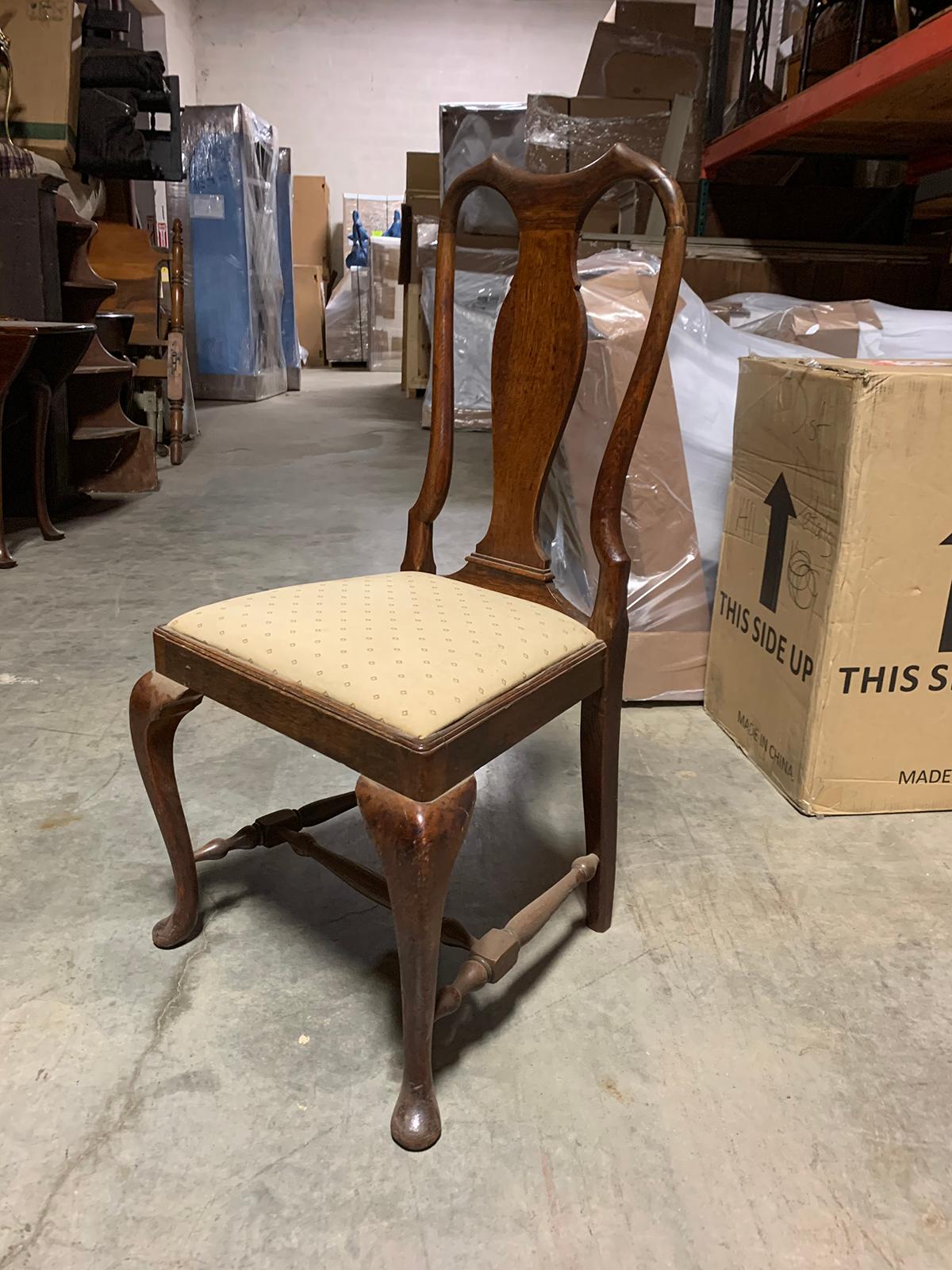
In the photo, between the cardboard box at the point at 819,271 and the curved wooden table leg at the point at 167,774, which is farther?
the cardboard box at the point at 819,271

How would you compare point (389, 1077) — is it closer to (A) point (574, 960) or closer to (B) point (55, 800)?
(A) point (574, 960)

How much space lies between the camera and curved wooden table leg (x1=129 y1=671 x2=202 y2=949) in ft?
3.45

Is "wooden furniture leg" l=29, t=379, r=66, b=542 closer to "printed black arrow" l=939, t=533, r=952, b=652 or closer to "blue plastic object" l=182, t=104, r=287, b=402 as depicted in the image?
"printed black arrow" l=939, t=533, r=952, b=652

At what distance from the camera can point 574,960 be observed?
1.19m

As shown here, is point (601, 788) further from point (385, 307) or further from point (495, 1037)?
point (385, 307)

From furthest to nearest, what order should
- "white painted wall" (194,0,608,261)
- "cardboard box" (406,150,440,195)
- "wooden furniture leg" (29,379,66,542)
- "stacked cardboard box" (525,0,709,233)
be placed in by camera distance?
"white painted wall" (194,0,608,261)
"cardboard box" (406,150,440,195)
"stacked cardboard box" (525,0,709,233)
"wooden furniture leg" (29,379,66,542)

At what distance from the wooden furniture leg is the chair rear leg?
248 cm

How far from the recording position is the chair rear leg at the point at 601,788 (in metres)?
1.13

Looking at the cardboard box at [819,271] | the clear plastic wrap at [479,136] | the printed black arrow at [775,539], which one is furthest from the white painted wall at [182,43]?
the printed black arrow at [775,539]

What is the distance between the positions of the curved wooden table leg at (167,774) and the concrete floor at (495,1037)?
0.13 ft

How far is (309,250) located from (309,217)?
284 mm

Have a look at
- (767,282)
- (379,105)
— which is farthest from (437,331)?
(379,105)

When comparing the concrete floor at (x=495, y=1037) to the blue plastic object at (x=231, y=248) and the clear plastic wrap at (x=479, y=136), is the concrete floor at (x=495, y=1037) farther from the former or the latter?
the blue plastic object at (x=231, y=248)

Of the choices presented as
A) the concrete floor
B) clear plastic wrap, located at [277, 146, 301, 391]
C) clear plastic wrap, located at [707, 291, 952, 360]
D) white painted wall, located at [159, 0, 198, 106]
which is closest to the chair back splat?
the concrete floor
